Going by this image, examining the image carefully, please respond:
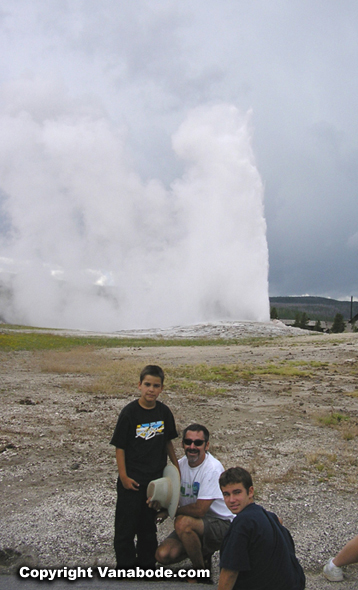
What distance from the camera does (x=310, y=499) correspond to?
5.55 meters

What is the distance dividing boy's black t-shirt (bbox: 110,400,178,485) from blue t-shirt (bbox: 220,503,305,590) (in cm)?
102

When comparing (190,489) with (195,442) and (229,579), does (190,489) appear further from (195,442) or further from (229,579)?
(229,579)

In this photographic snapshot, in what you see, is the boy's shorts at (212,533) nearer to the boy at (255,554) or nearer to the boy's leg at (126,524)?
the boy's leg at (126,524)

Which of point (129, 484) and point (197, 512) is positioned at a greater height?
point (129, 484)

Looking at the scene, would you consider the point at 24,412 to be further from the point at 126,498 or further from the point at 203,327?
the point at 203,327

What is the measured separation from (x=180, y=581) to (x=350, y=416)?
26.1 ft

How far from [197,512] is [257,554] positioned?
1.01m

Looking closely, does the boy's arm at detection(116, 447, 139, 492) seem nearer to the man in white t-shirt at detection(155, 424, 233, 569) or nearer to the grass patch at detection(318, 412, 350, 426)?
the man in white t-shirt at detection(155, 424, 233, 569)

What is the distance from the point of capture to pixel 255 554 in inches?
105

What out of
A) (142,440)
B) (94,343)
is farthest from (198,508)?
(94,343)

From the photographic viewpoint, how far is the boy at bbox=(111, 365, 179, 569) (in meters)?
3.49

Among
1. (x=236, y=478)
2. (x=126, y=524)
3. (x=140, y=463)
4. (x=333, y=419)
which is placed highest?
(x=236, y=478)

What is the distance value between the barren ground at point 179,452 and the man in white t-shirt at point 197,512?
0.90 m

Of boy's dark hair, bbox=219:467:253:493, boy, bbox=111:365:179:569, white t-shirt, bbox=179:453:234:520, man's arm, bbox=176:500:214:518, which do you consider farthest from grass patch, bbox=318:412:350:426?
boy's dark hair, bbox=219:467:253:493
